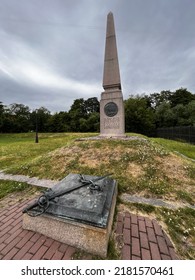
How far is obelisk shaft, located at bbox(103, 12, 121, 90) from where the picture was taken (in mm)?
8312

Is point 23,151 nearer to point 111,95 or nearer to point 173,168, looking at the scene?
point 111,95

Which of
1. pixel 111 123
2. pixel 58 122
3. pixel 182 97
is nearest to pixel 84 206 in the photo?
pixel 111 123

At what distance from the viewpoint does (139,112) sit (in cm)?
2773

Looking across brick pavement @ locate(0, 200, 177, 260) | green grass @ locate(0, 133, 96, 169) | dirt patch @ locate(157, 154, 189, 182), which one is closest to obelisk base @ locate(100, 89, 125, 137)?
green grass @ locate(0, 133, 96, 169)

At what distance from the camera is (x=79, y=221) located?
200cm

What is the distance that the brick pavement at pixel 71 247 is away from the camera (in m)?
1.88

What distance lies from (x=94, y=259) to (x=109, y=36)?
9.76 metres

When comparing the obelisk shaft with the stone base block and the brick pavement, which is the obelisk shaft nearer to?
the brick pavement

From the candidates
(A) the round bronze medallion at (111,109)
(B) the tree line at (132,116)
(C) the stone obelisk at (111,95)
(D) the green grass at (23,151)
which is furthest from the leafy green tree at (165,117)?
(A) the round bronze medallion at (111,109)

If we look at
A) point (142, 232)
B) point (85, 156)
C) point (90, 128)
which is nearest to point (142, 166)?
point (85, 156)

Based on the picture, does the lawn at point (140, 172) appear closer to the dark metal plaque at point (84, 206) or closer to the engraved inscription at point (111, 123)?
the dark metal plaque at point (84, 206)

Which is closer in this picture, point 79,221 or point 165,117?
point 79,221

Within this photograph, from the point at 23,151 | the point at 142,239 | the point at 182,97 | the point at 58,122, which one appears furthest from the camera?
the point at 58,122

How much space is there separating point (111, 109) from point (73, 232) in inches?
268
